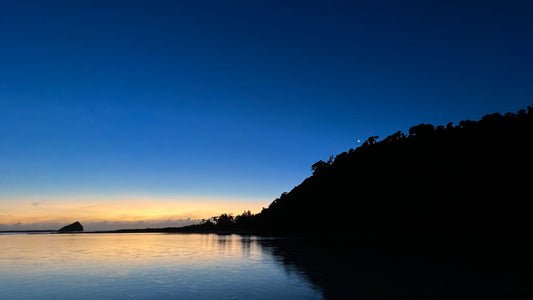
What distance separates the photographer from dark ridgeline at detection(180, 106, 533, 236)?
90.4 meters

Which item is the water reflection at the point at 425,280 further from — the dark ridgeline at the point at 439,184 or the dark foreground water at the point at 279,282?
the dark ridgeline at the point at 439,184

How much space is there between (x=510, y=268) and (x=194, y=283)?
2794 cm

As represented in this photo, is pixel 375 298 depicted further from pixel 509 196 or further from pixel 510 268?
pixel 509 196

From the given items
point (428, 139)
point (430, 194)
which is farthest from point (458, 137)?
point (430, 194)

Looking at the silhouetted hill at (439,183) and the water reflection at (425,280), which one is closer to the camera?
the water reflection at (425,280)

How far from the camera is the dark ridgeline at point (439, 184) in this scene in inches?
3561

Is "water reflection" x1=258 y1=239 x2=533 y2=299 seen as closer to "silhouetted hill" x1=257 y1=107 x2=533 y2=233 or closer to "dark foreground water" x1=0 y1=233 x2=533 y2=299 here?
"dark foreground water" x1=0 y1=233 x2=533 y2=299

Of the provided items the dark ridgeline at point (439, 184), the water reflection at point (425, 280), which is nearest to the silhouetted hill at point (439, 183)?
the dark ridgeline at point (439, 184)

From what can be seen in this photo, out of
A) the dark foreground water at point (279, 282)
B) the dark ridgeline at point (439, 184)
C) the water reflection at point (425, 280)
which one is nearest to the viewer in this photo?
the water reflection at point (425, 280)

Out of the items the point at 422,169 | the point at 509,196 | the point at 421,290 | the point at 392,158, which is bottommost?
the point at 421,290

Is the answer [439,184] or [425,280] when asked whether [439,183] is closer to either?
[439,184]

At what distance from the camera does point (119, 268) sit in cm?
3167

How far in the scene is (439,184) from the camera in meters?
107

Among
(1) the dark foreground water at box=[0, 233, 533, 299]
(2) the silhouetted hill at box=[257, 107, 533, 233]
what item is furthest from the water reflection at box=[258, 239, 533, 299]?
(2) the silhouetted hill at box=[257, 107, 533, 233]
